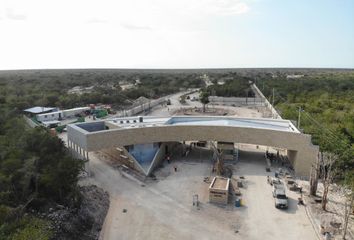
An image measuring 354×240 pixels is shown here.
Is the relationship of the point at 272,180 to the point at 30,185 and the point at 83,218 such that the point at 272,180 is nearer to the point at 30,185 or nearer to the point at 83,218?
the point at 83,218

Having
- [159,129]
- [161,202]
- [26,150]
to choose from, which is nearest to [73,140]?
[26,150]

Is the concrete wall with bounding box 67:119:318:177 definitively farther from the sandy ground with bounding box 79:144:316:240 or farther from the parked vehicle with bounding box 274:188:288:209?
the parked vehicle with bounding box 274:188:288:209

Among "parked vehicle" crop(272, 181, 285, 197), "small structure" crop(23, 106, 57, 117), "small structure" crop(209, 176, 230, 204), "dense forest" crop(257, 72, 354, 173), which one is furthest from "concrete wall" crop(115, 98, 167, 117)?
"parked vehicle" crop(272, 181, 285, 197)

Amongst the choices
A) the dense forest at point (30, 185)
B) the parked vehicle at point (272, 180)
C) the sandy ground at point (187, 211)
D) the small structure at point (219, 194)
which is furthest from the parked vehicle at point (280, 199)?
the dense forest at point (30, 185)

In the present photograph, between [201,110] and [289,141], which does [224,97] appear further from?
[289,141]

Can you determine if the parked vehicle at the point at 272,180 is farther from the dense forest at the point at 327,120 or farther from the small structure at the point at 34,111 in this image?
the small structure at the point at 34,111

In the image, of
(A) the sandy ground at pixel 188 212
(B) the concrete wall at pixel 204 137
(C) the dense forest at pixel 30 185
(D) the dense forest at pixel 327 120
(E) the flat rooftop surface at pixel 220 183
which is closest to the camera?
(C) the dense forest at pixel 30 185
